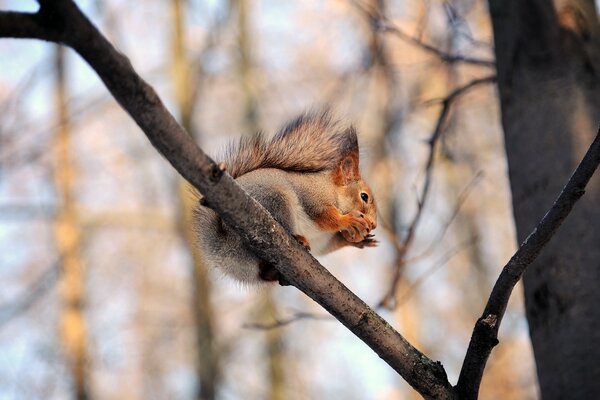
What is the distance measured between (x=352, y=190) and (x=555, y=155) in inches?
26.9

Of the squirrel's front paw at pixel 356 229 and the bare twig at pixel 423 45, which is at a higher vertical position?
the bare twig at pixel 423 45

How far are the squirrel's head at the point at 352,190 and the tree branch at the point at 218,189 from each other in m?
0.88

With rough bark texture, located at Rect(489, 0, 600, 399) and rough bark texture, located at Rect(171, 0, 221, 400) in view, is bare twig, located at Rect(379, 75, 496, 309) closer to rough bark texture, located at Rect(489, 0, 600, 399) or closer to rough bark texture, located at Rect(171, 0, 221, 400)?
rough bark texture, located at Rect(489, 0, 600, 399)

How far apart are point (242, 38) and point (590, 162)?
21.7 feet

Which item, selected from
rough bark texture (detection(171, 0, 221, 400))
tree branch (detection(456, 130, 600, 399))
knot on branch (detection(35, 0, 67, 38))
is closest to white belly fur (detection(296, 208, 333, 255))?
tree branch (detection(456, 130, 600, 399))

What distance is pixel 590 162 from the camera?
136 centimetres

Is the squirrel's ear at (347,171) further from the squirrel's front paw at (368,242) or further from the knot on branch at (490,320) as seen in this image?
the knot on branch at (490,320)

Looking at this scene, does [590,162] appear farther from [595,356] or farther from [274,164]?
[274,164]

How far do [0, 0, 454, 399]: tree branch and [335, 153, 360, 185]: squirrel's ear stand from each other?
0.95 m

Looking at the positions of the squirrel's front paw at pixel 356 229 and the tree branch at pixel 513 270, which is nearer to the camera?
the tree branch at pixel 513 270

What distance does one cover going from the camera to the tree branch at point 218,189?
101 centimetres

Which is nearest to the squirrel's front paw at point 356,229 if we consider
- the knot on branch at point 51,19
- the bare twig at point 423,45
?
the bare twig at point 423,45

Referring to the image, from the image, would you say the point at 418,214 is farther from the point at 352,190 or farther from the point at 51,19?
the point at 51,19

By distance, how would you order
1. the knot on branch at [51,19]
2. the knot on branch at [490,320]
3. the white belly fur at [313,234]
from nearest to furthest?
the knot on branch at [51,19] < the knot on branch at [490,320] < the white belly fur at [313,234]
